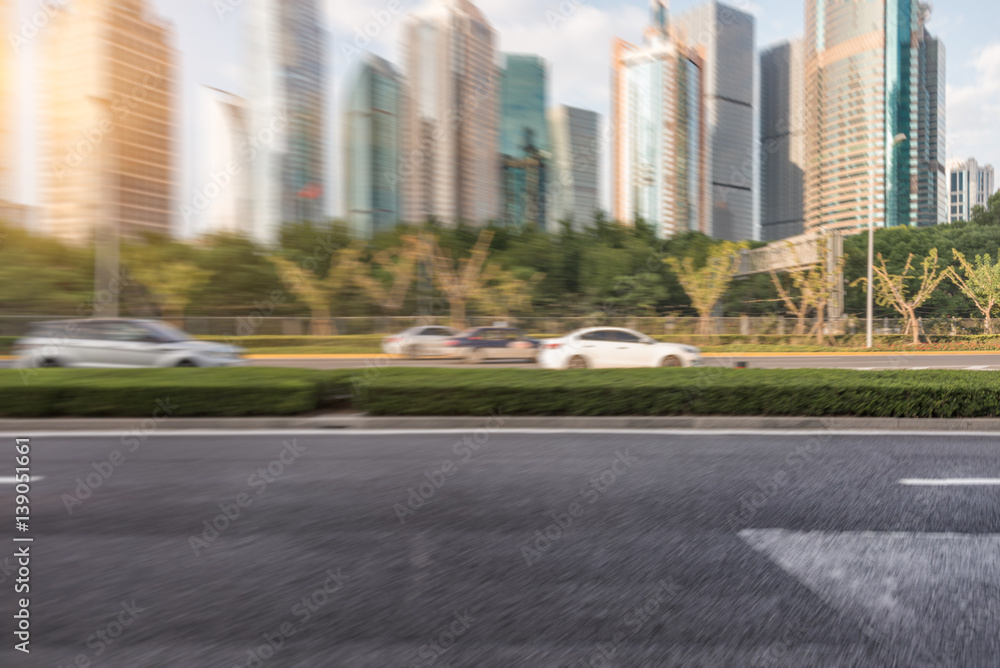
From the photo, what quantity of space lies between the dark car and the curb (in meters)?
14.3

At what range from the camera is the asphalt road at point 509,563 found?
8.81 ft

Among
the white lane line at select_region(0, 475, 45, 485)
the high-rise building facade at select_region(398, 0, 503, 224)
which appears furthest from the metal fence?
the high-rise building facade at select_region(398, 0, 503, 224)

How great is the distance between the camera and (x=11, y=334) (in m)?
26.8

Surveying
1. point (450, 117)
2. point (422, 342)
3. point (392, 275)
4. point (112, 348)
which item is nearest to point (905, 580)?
point (112, 348)

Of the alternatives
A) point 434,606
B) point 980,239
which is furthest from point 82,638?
point 980,239

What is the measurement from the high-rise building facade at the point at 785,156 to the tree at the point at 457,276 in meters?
52.3

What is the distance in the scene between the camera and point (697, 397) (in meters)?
8.86

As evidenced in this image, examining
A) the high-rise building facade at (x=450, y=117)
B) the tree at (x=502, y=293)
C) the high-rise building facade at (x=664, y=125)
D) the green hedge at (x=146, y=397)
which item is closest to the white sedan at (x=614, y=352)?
the green hedge at (x=146, y=397)

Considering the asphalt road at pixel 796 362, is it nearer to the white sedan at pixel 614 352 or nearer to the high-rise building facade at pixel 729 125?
the white sedan at pixel 614 352

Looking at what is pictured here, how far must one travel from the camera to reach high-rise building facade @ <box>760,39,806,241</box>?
7956 cm

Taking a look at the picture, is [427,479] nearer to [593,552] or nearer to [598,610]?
[593,552]

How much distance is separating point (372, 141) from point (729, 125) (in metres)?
46.7

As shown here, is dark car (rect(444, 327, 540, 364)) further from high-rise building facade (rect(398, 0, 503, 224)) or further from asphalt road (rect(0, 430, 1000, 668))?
high-rise building facade (rect(398, 0, 503, 224))

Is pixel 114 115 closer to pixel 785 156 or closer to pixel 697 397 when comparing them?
pixel 697 397
